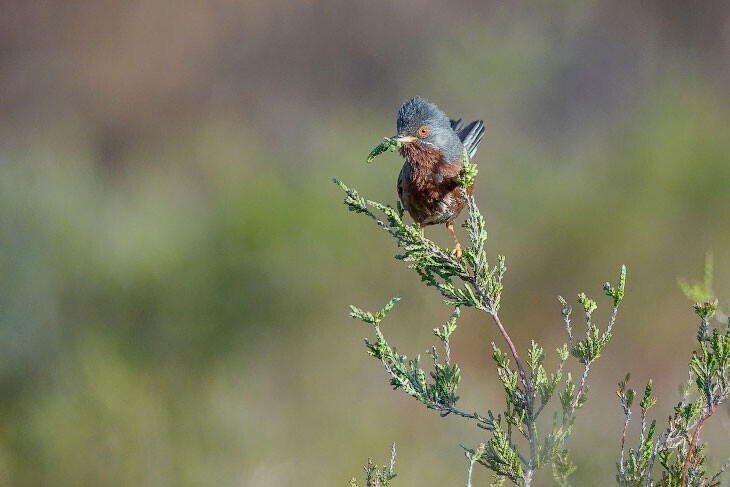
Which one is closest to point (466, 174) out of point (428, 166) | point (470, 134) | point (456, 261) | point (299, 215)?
point (456, 261)

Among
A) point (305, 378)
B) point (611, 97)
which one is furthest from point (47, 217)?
point (611, 97)

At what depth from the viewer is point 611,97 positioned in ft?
36.2

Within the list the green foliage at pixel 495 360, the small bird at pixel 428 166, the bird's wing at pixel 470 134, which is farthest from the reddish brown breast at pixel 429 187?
the green foliage at pixel 495 360

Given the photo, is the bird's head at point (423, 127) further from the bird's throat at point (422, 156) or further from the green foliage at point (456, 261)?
the green foliage at point (456, 261)

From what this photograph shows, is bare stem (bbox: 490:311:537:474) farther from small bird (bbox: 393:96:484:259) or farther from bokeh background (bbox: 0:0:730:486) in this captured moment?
small bird (bbox: 393:96:484:259)

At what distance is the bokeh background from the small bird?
3.40 feet

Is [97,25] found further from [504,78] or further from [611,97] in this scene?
[611,97]

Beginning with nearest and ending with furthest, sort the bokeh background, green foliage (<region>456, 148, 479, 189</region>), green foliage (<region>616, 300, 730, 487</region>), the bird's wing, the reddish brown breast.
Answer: green foliage (<region>616, 300, 730, 487</region>), green foliage (<region>456, 148, 479, 189</region>), the reddish brown breast, the bird's wing, the bokeh background

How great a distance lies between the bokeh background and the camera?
5996mm

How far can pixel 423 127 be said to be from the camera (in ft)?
10.9

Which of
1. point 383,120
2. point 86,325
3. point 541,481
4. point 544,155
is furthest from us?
point 383,120

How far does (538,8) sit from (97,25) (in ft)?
20.1

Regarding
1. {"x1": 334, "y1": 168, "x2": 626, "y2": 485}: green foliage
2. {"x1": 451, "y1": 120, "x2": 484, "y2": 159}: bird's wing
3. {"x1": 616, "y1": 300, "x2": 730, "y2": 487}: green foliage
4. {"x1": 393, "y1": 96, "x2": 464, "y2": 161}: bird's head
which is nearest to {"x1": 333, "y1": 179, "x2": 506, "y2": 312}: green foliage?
{"x1": 334, "y1": 168, "x2": 626, "y2": 485}: green foliage

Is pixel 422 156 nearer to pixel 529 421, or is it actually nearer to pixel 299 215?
pixel 529 421
